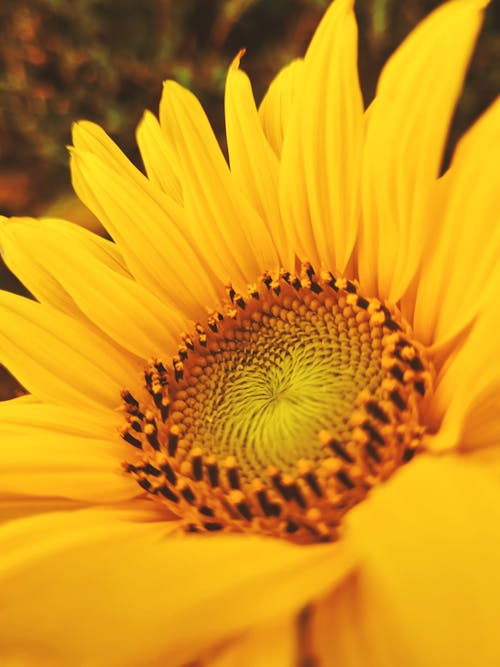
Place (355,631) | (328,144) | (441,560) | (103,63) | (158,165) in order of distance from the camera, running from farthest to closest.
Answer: (103,63) → (158,165) → (328,144) → (355,631) → (441,560)

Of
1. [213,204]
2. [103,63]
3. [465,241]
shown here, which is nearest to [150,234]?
[213,204]

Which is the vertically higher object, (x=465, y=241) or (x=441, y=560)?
(x=465, y=241)

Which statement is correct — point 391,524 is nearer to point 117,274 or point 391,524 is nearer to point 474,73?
point 117,274

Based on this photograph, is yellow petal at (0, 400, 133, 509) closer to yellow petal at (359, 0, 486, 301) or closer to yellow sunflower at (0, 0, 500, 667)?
yellow sunflower at (0, 0, 500, 667)

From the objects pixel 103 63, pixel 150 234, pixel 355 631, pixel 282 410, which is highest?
pixel 103 63

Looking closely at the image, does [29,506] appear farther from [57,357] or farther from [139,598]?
[139,598]

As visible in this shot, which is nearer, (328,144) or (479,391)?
(479,391)

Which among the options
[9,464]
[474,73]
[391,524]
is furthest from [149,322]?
Answer: [474,73]
